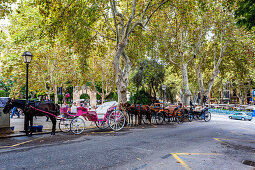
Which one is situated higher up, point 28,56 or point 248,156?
point 28,56

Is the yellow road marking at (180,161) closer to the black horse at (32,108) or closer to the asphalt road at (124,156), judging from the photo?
the asphalt road at (124,156)

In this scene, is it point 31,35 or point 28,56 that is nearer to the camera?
point 28,56

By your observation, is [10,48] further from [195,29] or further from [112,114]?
[195,29]

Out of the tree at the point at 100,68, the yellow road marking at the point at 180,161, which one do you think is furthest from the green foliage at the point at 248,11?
the tree at the point at 100,68

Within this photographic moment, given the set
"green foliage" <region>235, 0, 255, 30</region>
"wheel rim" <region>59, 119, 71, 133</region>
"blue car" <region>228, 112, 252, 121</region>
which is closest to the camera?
"green foliage" <region>235, 0, 255, 30</region>

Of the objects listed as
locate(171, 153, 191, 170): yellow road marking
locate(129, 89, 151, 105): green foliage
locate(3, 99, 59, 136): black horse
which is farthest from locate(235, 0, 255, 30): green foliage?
locate(129, 89, 151, 105): green foliage

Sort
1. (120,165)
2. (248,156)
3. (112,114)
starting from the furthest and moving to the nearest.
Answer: (112,114)
(248,156)
(120,165)

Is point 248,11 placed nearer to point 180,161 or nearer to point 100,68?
point 180,161

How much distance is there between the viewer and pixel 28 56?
10.5m

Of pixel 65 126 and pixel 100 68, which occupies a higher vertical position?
pixel 100 68

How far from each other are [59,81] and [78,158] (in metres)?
25.7

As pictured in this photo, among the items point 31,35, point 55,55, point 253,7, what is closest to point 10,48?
point 31,35

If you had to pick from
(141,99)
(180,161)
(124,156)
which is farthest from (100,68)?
(180,161)

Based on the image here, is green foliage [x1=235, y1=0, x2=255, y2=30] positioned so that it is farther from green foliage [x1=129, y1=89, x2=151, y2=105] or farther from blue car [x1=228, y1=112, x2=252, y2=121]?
blue car [x1=228, y1=112, x2=252, y2=121]
